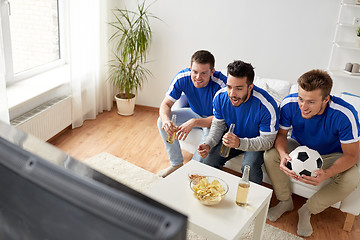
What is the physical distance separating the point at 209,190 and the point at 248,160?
73cm

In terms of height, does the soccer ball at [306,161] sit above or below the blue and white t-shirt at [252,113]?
below

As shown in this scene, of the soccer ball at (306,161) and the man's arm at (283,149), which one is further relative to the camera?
the man's arm at (283,149)

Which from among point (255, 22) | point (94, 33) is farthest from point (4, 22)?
point (255, 22)

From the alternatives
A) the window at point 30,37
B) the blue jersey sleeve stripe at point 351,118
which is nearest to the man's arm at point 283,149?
the blue jersey sleeve stripe at point 351,118

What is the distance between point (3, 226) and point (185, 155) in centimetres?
283

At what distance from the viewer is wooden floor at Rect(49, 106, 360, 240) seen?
8.13 feet

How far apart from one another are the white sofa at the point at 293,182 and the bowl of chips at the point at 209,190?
0.74 meters

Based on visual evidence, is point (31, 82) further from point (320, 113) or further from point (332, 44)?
point (332, 44)

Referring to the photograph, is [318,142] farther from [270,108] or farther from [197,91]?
[197,91]

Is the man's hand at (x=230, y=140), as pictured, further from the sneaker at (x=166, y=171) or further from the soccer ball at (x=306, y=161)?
the sneaker at (x=166, y=171)

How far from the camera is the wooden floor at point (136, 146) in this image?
8.13 ft

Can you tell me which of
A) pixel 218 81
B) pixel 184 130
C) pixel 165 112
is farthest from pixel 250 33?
pixel 184 130

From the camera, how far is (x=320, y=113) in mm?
2266

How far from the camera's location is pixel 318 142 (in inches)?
93.4
